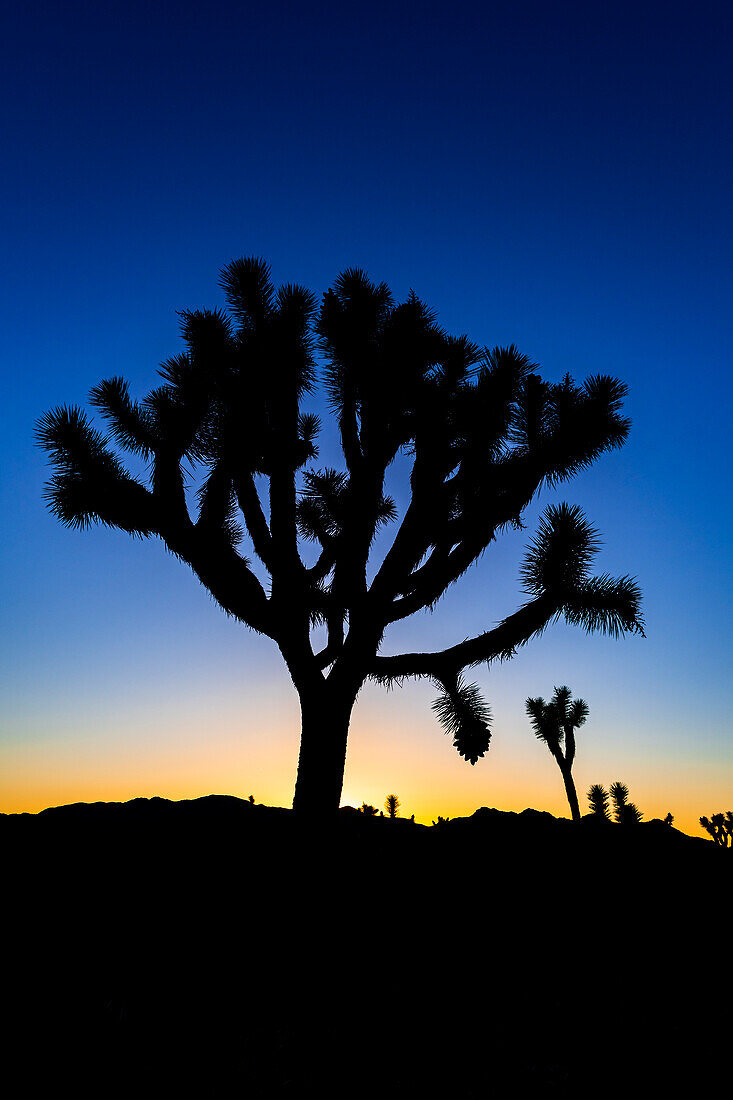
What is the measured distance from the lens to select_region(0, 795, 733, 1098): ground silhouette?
2900mm

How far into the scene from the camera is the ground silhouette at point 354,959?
2.90 meters

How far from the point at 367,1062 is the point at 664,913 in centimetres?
270

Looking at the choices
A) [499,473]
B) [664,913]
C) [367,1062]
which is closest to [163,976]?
[367,1062]

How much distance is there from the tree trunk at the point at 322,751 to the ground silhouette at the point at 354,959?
1025mm

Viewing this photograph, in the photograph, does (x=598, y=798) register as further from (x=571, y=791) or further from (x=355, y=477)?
(x=355, y=477)

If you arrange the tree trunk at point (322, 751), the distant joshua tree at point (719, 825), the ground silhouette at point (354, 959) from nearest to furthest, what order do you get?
the ground silhouette at point (354, 959) < the tree trunk at point (322, 751) < the distant joshua tree at point (719, 825)

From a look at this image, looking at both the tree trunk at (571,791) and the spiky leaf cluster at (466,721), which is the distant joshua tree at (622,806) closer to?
the tree trunk at (571,791)

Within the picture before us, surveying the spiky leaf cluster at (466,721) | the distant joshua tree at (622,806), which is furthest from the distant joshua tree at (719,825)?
the spiky leaf cluster at (466,721)

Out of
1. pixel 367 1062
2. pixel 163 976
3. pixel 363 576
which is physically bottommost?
pixel 367 1062

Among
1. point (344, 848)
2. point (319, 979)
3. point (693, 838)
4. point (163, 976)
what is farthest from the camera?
point (693, 838)

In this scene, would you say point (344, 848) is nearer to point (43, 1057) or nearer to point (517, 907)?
point (517, 907)

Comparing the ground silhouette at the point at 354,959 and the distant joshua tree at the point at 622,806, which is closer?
the ground silhouette at the point at 354,959

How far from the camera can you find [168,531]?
7195 millimetres

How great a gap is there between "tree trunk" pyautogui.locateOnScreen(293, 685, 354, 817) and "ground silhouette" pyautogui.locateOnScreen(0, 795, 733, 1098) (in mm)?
1025
